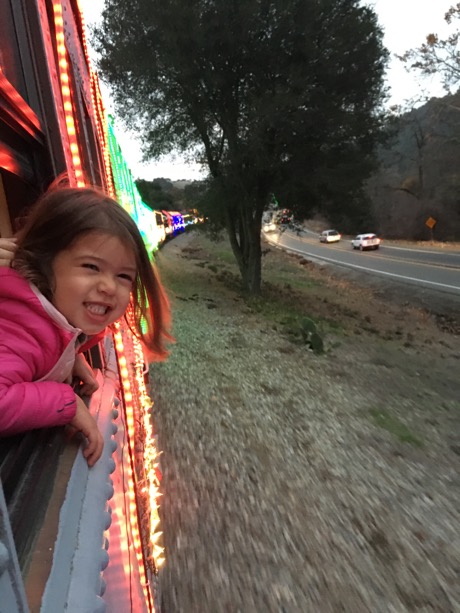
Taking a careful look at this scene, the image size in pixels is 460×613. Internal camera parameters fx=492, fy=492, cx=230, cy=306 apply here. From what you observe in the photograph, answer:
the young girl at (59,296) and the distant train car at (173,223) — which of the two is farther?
the distant train car at (173,223)

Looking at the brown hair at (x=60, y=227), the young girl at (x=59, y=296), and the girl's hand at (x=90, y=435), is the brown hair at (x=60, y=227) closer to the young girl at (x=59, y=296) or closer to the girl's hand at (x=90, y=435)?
the young girl at (x=59, y=296)

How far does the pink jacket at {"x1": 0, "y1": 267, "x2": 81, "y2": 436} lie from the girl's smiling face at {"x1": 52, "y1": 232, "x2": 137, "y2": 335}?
99 millimetres

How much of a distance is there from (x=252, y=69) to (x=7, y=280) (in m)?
12.7

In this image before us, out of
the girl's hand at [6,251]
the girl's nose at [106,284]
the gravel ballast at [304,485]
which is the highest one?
the girl's hand at [6,251]

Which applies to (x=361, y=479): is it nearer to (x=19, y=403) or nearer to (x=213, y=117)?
(x=19, y=403)

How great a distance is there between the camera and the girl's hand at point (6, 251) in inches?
51.2

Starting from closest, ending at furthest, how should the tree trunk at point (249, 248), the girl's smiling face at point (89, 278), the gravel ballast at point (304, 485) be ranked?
the girl's smiling face at point (89, 278) → the gravel ballast at point (304, 485) → the tree trunk at point (249, 248)

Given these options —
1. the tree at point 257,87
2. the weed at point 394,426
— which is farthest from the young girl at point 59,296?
the tree at point 257,87

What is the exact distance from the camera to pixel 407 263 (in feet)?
93.5

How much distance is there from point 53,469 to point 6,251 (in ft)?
1.96

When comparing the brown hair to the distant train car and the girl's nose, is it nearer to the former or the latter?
the girl's nose

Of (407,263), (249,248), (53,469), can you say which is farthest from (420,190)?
(53,469)

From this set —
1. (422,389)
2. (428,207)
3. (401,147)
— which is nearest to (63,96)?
(422,389)

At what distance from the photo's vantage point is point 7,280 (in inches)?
48.6
